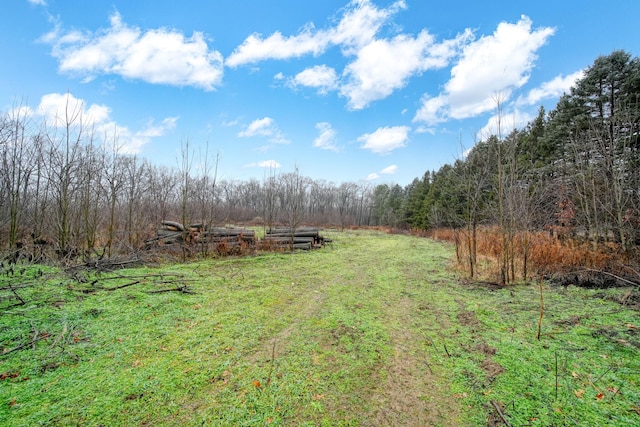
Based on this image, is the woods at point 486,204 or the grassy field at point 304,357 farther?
the woods at point 486,204

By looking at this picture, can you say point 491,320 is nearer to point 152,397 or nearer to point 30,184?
point 152,397

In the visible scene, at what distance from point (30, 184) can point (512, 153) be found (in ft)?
51.3

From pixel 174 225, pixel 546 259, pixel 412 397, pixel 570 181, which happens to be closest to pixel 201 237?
pixel 174 225

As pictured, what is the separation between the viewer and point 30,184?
9.50 meters

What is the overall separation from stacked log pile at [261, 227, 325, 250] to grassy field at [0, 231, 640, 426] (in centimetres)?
773

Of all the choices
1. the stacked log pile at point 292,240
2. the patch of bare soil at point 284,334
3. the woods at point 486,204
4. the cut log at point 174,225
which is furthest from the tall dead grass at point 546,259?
the cut log at point 174,225

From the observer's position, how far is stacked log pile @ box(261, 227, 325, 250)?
44.9ft

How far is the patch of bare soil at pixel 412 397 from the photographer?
2395mm

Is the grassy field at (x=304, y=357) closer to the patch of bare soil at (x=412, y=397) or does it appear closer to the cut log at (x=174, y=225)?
the patch of bare soil at (x=412, y=397)

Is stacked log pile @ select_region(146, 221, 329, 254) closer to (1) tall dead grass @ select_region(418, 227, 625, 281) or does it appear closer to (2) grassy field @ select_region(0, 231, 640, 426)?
(2) grassy field @ select_region(0, 231, 640, 426)

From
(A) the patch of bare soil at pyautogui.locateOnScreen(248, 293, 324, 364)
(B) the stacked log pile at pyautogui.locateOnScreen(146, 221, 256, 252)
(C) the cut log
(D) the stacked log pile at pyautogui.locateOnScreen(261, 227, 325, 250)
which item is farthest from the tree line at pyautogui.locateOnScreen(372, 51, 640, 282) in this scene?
(C) the cut log

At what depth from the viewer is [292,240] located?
45.1 ft

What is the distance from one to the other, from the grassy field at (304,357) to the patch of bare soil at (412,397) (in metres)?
0.01

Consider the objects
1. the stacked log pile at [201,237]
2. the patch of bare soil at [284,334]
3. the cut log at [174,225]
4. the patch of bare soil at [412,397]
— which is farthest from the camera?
the cut log at [174,225]
